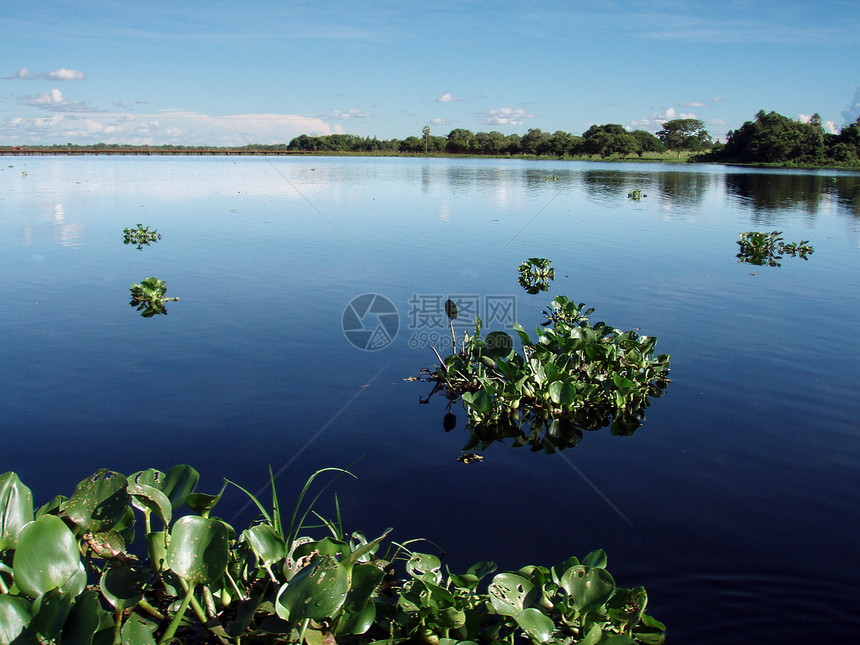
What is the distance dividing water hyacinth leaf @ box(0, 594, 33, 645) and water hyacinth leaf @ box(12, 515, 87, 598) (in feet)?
0.40

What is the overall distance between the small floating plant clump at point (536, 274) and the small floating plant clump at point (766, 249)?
7.47 m

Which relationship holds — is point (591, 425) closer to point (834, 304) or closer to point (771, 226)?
point (834, 304)

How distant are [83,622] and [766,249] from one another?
20.0m

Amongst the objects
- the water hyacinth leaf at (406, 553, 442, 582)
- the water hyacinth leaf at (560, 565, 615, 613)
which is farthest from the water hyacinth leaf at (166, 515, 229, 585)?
the water hyacinth leaf at (560, 565, 615, 613)

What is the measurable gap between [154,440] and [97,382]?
222cm

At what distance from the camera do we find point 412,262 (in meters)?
15.9

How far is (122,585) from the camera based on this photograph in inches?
115

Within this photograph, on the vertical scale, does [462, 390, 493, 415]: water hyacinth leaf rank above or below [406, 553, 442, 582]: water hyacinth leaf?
above

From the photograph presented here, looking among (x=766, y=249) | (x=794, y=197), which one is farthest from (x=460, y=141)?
(x=766, y=249)

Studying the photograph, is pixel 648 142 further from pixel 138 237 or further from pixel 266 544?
pixel 266 544

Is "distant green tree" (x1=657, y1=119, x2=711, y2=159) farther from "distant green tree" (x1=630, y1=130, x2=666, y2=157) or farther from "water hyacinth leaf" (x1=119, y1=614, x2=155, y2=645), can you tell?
"water hyacinth leaf" (x1=119, y1=614, x2=155, y2=645)

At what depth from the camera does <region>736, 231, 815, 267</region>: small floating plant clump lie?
697 inches

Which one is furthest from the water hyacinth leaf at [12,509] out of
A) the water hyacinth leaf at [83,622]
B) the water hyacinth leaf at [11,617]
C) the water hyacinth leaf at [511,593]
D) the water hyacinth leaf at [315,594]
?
the water hyacinth leaf at [511,593]

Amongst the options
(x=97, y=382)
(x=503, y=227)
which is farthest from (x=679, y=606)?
(x=503, y=227)
